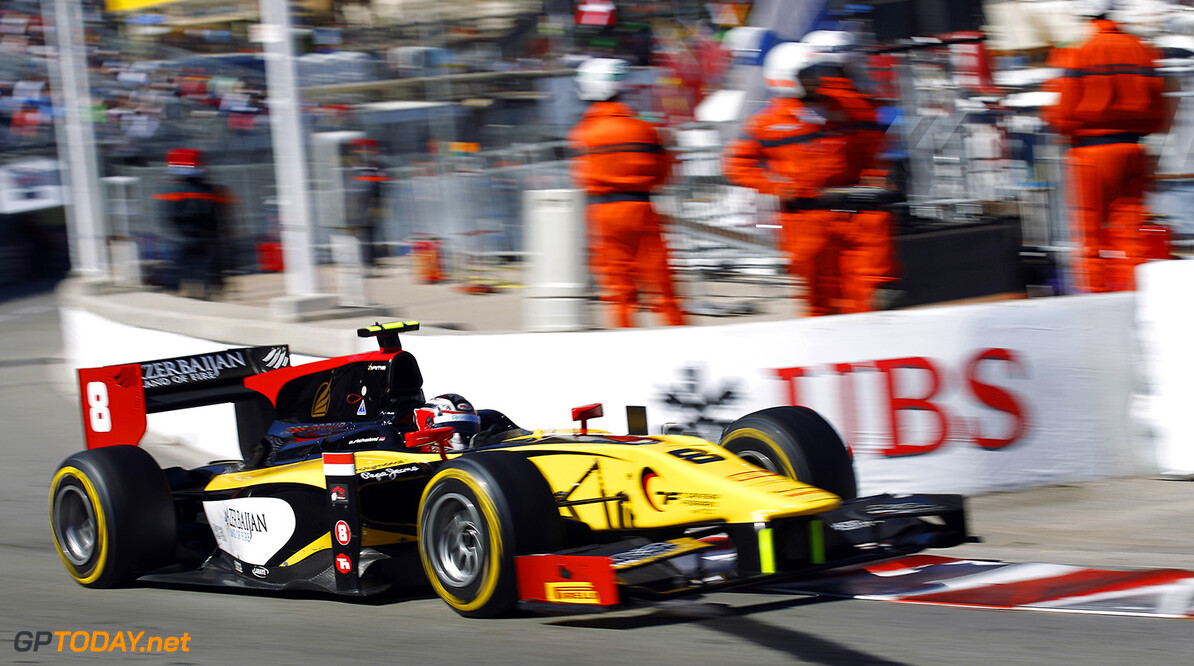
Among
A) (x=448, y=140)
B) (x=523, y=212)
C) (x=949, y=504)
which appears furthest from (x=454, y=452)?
(x=448, y=140)

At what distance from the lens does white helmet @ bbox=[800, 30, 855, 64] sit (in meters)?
7.83

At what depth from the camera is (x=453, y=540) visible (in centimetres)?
505

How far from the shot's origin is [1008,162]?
31.6 feet

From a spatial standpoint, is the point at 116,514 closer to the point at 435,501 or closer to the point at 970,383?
the point at 435,501

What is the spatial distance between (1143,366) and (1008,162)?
3.22 metres

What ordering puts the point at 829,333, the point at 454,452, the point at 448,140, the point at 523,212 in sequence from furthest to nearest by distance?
the point at 448,140 < the point at 523,212 < the point at 829,333 < the point at 454,452

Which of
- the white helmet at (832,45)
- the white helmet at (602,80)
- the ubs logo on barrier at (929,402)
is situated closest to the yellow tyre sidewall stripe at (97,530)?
the ubs logo on barrier at (929,402)

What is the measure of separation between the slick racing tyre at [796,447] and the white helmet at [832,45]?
305 cm

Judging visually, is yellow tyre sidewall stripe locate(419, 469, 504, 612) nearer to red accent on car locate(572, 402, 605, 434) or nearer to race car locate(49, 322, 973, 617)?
race car locate(49, 322, 973, 617)

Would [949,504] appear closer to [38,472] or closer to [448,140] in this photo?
[38,472]

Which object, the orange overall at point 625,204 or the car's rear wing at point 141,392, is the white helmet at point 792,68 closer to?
the orange overall at point 625,204

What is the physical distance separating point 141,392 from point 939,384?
3998 millimetres

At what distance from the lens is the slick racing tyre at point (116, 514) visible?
597 cm

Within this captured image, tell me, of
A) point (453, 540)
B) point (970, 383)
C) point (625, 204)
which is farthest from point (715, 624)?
point (625, 204)
